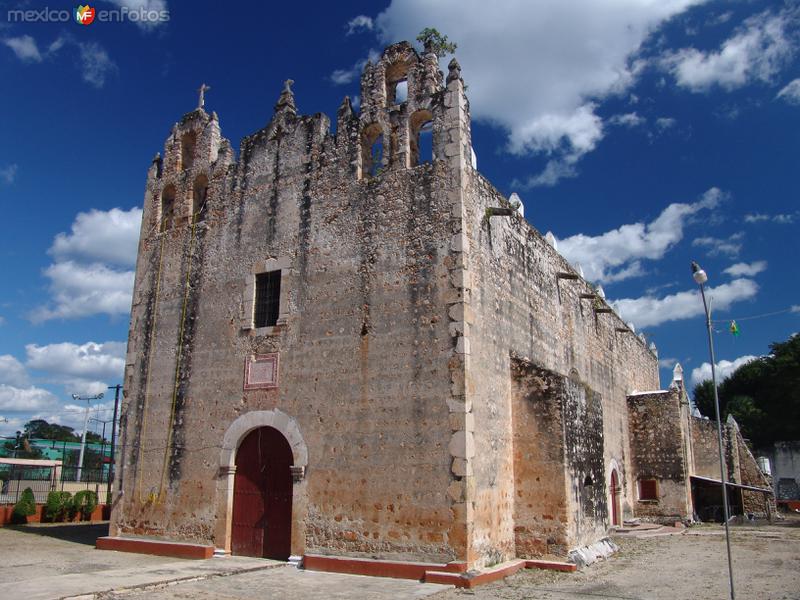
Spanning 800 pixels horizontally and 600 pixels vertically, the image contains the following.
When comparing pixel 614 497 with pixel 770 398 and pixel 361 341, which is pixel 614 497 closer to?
pixel 361 341

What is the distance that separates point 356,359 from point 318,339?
938 mm

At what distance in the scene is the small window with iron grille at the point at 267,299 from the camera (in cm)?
1255

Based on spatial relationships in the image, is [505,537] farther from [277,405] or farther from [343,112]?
[343,112]

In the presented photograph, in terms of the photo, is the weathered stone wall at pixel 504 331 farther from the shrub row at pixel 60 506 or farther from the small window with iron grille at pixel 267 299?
the shrub row at pixel 60 506

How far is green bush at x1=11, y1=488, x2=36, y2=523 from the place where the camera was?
17.6m

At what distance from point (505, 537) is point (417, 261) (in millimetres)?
4855

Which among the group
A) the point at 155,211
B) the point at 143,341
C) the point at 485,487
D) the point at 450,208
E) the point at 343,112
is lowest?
the point at 485,487

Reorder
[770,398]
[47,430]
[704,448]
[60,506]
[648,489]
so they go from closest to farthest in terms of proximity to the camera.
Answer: [60,506], [648,489], [704,448], [770,398], [47,430]

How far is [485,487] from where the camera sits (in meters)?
10.5

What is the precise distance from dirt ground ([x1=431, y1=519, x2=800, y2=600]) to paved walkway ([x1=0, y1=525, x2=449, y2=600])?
1.40 meters

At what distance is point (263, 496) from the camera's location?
11.9m

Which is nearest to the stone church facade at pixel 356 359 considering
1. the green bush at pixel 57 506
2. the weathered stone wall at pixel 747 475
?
the green bush at pixel 57 506

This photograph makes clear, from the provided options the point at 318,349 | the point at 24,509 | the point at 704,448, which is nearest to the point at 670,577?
the point at 318,349

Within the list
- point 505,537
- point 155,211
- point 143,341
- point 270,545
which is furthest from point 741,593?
point 155,211
